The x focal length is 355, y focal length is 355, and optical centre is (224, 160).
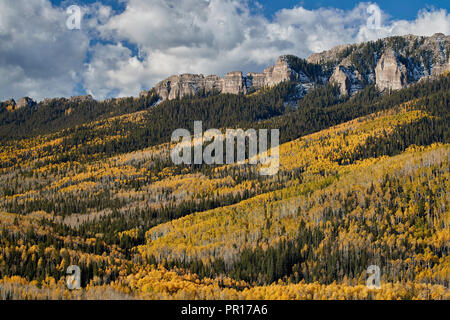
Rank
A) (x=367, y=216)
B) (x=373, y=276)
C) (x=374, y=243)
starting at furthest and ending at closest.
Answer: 1. (x=367, y=216)
2. (x=374, y=243)
3. (x=373, y=276)

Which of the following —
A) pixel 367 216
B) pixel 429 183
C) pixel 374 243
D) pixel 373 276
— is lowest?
pixel 373 276

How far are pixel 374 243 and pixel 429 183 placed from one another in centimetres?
3058

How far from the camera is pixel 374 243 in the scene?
83.0m

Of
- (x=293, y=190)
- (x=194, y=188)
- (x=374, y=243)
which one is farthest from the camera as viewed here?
(x=194, y=188)

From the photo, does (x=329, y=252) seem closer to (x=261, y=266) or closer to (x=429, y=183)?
(x=261, y=266)

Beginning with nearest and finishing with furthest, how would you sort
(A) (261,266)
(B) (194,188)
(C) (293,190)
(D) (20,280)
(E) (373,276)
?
(D) (20,280) → (E) (373,276) → (A) (261,266) → (C) (293,190) → (B) (194,188)

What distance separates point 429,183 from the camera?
99.4 meters

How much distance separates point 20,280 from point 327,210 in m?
78.0

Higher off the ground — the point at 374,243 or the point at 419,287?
the point at 374,243
